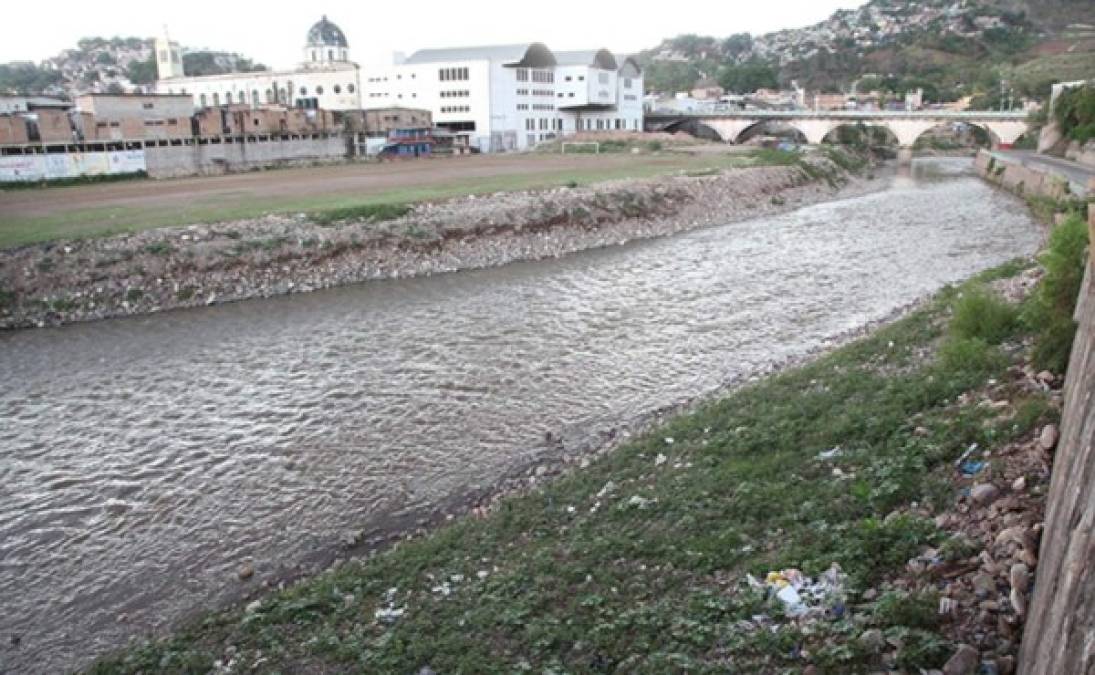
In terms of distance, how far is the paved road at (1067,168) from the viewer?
39422mm

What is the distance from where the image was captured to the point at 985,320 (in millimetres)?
12859

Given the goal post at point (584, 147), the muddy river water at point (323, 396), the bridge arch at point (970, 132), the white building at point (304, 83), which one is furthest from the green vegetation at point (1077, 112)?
the white building at point (304, 83)

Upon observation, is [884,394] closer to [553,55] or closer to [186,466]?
[186,466]

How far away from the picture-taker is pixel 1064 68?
97750 mm

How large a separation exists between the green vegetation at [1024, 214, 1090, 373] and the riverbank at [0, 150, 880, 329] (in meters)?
22.5

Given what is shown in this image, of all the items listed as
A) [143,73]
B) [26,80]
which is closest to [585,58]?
[143,73]

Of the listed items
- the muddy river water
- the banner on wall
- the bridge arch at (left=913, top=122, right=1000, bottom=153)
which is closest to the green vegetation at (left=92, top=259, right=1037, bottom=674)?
the muddy river water

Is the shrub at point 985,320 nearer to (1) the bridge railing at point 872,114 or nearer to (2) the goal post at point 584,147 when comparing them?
(2) the goal post at point 584,147

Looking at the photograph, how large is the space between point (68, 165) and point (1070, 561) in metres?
58.9

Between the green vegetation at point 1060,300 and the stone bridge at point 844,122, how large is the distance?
259 ft

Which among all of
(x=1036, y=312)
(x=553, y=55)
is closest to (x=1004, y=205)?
(x=1036, y=312)

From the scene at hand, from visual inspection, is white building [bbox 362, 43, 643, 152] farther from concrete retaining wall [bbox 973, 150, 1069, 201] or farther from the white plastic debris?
the white plastic debris

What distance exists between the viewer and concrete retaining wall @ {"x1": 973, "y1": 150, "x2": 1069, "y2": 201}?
40.2m

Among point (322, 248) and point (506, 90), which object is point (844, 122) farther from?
point (322, 248)
